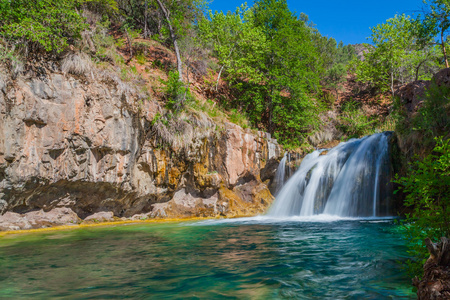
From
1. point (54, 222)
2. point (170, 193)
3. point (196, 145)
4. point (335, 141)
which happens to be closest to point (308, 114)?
point (335, 141)

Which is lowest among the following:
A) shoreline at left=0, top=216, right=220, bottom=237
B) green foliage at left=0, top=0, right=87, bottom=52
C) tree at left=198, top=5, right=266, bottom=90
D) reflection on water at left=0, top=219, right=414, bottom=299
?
shoreline at left=0, top=216, right=220, bottom=237

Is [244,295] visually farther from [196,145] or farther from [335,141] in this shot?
[335,141]

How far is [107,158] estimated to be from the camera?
11.1 m

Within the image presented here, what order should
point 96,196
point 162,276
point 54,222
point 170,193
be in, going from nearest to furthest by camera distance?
point 162,276
point 54,222
point 96,196
point 170,193

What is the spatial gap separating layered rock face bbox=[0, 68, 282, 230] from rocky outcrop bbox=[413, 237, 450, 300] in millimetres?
10594

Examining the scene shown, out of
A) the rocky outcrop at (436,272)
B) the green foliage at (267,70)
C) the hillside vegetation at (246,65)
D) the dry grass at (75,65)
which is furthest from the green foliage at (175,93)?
the rocky outcrop at (436,272)

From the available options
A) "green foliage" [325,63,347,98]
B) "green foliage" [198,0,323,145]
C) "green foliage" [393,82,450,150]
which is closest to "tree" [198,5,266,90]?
"green foliage" [198,0,323,145]

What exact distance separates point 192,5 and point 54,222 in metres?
17.4

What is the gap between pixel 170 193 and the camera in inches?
525

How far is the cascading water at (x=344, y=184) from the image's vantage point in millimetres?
12141

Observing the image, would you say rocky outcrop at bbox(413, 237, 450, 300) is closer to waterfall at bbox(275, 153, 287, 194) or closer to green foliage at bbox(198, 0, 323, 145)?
waterfall at bbox(275, 153, 287, 194)

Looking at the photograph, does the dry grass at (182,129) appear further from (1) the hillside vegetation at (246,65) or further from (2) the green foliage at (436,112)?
(2) the green foliage at (436,112)

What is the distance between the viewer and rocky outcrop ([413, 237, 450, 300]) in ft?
8.13

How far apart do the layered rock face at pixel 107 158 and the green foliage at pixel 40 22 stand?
1.28 m
